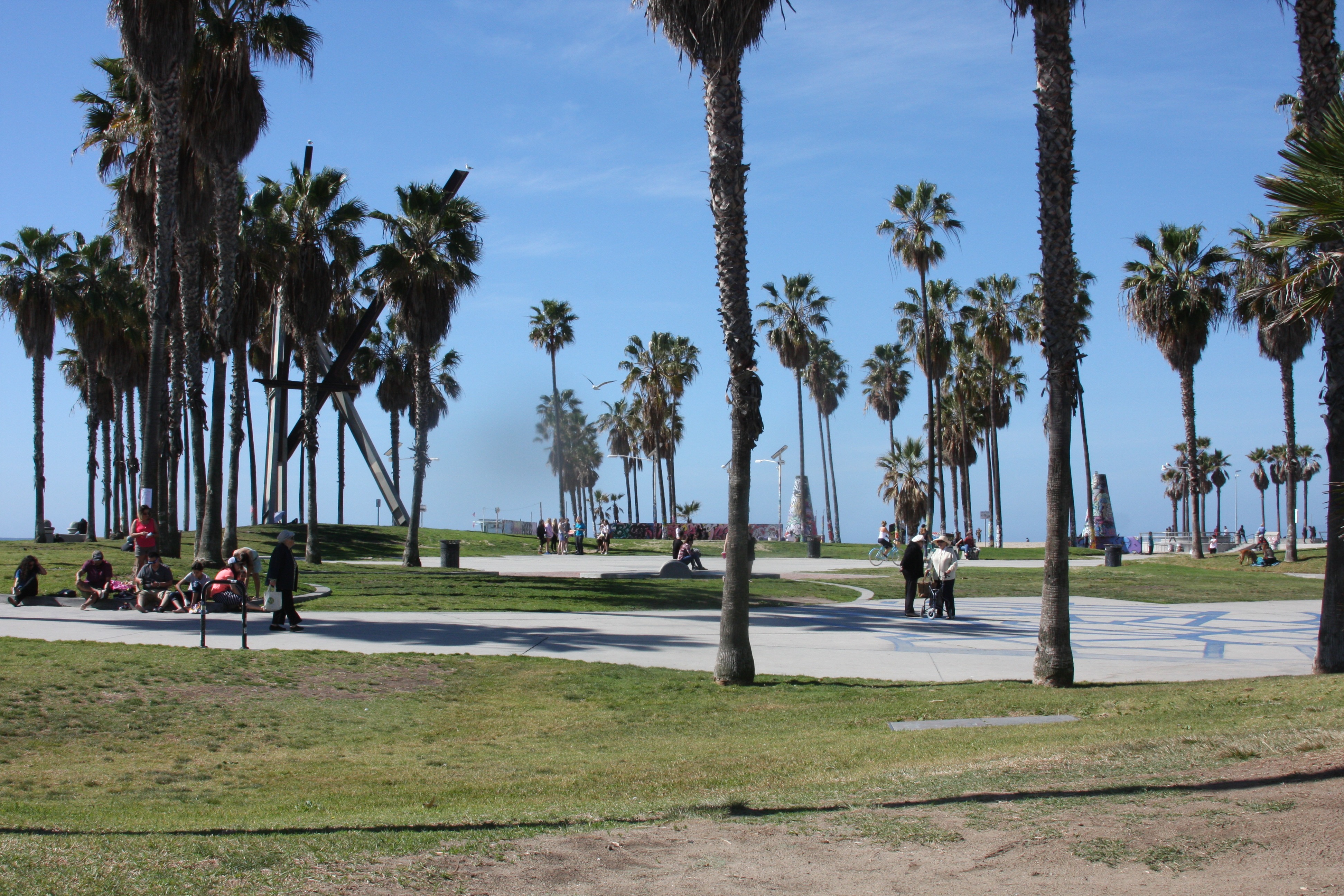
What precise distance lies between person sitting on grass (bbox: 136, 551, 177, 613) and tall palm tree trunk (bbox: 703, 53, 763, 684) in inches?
387

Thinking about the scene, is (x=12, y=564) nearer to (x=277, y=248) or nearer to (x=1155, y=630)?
(x=277, y=248)

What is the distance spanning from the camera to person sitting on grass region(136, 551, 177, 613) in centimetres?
1659

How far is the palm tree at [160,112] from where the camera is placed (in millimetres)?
19688

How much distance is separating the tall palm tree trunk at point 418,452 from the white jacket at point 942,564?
15.8m

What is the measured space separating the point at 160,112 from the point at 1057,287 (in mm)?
18272

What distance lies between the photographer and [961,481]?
62.0m

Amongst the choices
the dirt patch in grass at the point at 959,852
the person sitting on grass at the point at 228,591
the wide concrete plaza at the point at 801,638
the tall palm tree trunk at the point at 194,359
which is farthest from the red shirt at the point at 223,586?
the dirt patch in grass at the point at 959,852

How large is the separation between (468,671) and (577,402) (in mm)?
92789

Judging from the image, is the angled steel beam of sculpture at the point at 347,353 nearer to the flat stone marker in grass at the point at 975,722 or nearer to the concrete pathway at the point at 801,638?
the concrete pathway at the point at 801,638

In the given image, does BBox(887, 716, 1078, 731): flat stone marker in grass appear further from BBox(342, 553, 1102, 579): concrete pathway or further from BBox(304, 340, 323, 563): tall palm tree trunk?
BBox(304, 340, 323, 563): tall palm tree trunk

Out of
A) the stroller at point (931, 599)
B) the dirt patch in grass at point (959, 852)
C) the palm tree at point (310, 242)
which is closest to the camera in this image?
the dirt patch in grass at point (959, 852)

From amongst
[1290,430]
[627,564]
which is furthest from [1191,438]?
[627,564]

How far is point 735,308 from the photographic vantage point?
1212 cm

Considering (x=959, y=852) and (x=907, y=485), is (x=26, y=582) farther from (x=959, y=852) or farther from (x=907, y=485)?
(x=907, y=485)
